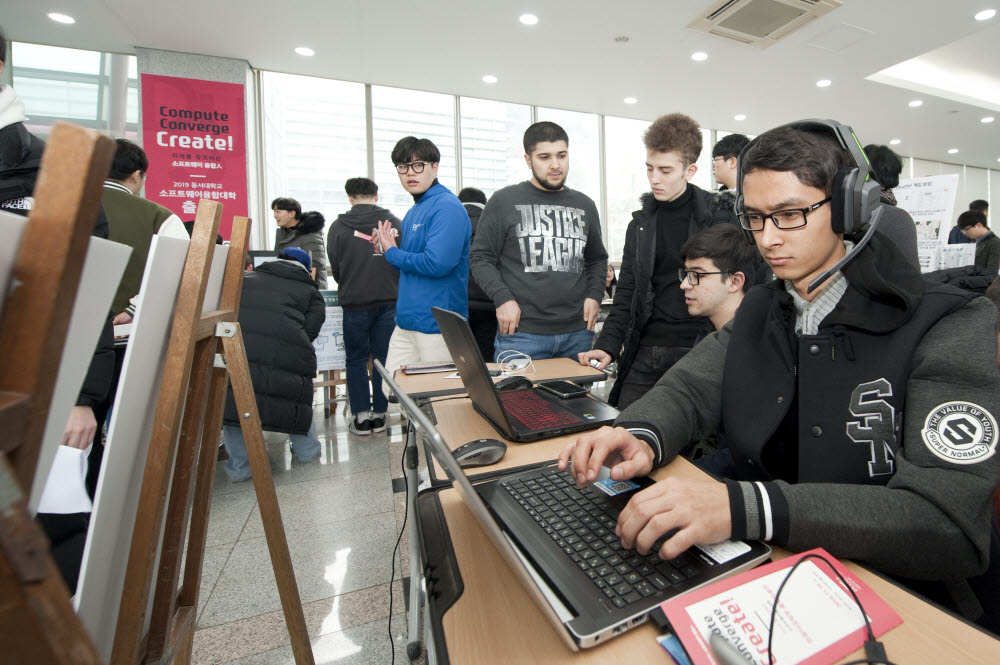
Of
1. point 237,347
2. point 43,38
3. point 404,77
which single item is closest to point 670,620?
point 237,347

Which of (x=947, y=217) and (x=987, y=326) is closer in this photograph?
(x=987, y=326)

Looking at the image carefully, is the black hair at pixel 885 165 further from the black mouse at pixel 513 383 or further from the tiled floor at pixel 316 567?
the tiled floor at pixel 316 567

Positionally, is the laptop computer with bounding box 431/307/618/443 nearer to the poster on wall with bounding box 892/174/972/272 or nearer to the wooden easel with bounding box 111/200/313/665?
the wooden easel with bounding box 111/200/313/665

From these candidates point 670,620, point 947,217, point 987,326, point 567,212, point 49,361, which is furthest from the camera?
point 947,217

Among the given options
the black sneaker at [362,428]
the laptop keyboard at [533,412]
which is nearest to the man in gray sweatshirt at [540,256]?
the laptop keyboard at [533,412]

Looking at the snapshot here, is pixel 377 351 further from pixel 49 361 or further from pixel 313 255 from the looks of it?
pixel 49 361

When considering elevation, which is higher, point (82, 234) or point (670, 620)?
point (82, 234)

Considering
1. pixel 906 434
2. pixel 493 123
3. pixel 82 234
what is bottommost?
pixel 906 434

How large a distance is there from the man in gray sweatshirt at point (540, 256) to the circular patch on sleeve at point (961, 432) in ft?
4.71

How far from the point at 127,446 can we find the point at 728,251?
162 centimetres

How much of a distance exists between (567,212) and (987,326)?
156 centimetres

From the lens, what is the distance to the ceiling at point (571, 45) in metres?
4.02

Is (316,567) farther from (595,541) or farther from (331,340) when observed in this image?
(331,340)

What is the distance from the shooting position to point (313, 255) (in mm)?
4301
